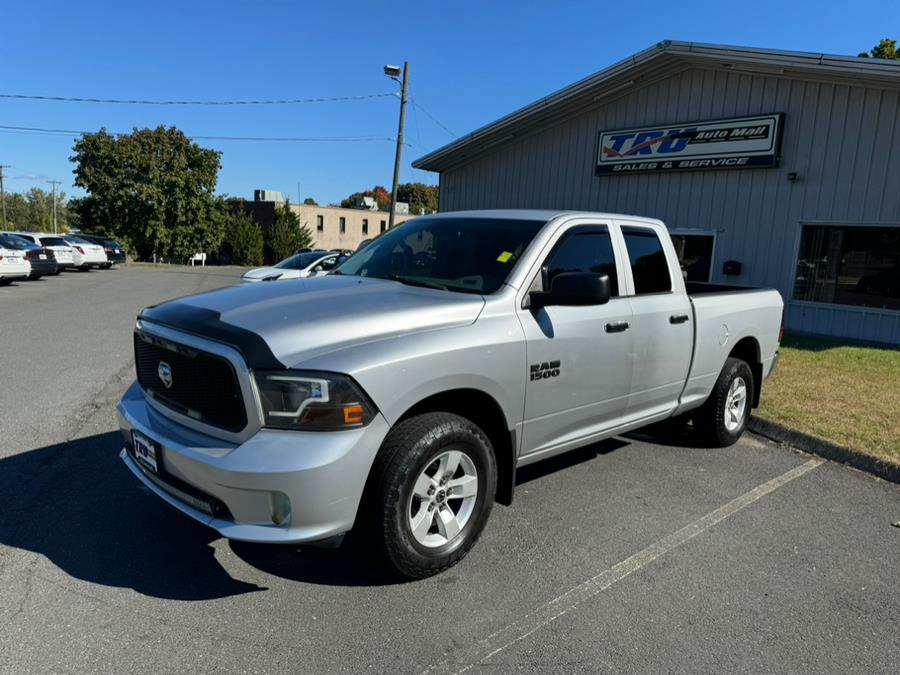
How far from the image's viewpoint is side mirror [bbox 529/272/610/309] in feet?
11.6

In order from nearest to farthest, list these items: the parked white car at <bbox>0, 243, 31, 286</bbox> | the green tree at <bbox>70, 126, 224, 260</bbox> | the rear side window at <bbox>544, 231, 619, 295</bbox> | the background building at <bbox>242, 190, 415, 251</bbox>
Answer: the rear side window at <bbox>544, 231, 619, 295</bbox>, the parked white car at <bbox>0, 243, 31, 286</bbox>, the green tree at <bbox>70, 126, 224, 260</bbox>, the background building at <bbox>242, 190, 415, 251</bbox>

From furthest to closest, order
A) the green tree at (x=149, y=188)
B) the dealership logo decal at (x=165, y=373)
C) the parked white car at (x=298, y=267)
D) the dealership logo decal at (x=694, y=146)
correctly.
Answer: the green tree at (x=149, y=188) < the parked white car at (x=298, y=267) < the dealership logo decal at (x=694, y=146) < the dealership logo decal at (x=165, y=373)

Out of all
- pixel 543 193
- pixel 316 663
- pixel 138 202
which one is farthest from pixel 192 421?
pixel 138 202

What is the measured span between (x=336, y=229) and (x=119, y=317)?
Result: 52.4m

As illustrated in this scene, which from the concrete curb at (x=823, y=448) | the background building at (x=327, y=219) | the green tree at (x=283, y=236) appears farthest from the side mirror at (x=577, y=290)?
the background building at (x=327, y=219)

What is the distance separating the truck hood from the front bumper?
1.24 ft

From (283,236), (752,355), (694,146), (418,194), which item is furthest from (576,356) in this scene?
(418,194)

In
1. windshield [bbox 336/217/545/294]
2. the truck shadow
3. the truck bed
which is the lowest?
the truck shadow

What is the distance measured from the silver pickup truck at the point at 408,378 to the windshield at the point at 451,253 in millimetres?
15

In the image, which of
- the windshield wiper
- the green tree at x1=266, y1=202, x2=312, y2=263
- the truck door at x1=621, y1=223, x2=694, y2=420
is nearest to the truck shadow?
the windshield wiper

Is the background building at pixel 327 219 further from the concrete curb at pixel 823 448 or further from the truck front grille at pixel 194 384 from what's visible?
the truck front grille at pixel 194 384

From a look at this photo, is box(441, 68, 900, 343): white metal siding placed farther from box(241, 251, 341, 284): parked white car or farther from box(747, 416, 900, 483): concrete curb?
box(747, 416, 900, 483): concrete curb

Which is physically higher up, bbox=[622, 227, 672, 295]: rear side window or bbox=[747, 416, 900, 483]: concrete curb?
bbox=[622, 227, 672, 295]: rear side window

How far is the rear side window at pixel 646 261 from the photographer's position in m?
4.60
